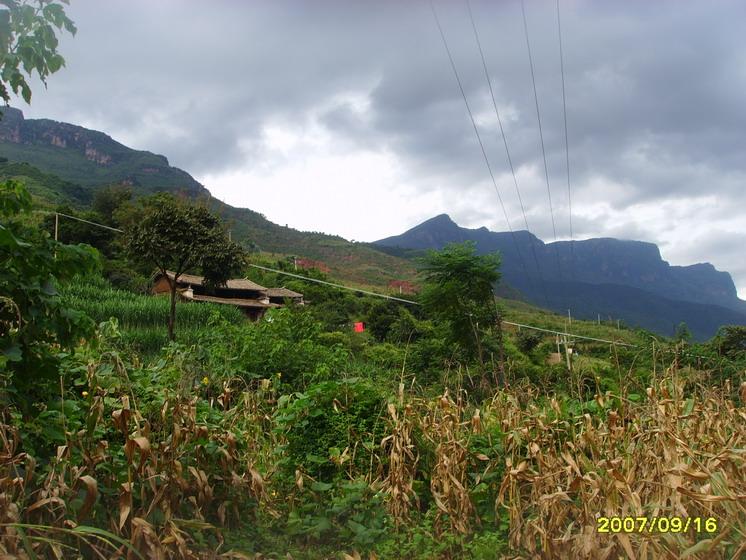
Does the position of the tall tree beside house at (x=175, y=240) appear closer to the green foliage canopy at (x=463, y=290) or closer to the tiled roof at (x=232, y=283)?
the green foliage canopy at (x=463, y=290)

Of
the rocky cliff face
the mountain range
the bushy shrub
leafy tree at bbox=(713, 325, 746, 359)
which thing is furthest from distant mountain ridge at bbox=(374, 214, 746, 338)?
the bushy shrub

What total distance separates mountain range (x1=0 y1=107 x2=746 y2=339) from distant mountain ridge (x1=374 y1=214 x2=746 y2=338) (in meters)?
0.35

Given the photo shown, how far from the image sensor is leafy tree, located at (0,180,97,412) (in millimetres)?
2279

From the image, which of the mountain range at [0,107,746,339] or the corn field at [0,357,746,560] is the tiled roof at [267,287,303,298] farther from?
the corn field at [0,357,746,560]

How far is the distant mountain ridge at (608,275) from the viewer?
127 metres

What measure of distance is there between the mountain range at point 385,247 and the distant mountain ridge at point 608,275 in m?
0.35

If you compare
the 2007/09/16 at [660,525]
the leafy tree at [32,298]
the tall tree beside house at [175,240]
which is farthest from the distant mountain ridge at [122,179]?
the 2007/09/16 at [660,525]

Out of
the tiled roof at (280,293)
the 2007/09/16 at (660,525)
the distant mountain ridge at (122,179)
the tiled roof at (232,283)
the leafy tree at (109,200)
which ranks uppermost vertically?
the distant mountain ridge at (122,179)

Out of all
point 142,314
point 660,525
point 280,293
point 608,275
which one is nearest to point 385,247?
point 280,293

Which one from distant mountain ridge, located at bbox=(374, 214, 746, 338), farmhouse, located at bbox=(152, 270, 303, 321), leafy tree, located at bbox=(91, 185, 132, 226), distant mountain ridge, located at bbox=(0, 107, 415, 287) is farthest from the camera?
distant mountain ridge, located at bbox=(374, 214, 746, 338)

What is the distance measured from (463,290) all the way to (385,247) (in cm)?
7374

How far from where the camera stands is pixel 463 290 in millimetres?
11984

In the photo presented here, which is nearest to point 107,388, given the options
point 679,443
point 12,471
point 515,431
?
point 12,471

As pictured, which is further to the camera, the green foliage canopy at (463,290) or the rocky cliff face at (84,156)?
the rocky cliff face at (84,156)
